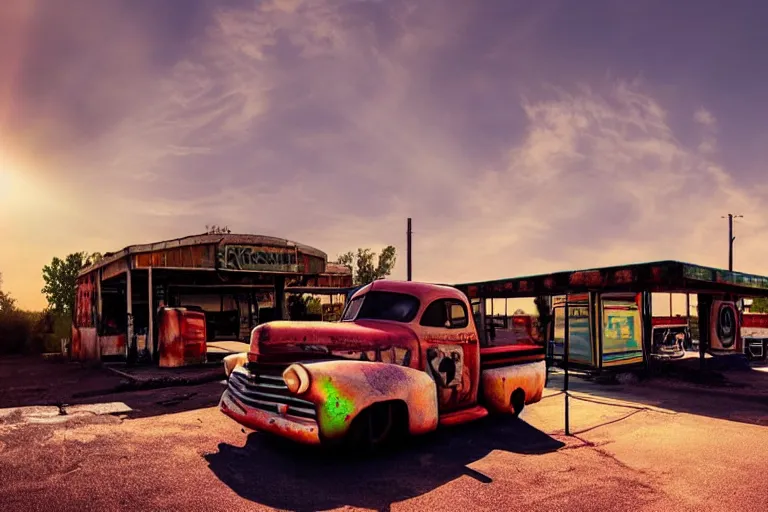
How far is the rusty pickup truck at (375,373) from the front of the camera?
5.08 m

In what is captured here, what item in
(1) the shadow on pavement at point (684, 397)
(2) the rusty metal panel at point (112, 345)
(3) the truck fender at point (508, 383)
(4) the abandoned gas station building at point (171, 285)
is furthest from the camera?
(2) the rusty metal panel at point (112, 345)

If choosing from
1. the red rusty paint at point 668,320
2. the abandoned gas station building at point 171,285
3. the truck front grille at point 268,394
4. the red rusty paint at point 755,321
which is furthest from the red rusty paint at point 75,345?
the red rusty paint at point 755,321

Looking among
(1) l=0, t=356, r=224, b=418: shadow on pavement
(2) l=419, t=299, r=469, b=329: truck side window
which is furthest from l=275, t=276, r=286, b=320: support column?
(2) l=419, t=299, r=469, b=329: truck side window

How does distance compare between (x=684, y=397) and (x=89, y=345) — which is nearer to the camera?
(x=684, y=397)

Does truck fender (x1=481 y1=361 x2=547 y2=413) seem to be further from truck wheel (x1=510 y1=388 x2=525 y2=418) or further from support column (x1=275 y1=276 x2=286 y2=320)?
support column (x1=275 y1=276 x2=286 y2=320)

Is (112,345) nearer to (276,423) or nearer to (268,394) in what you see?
(268,394)

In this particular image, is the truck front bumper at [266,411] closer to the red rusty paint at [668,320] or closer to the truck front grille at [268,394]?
the truck front grille at [268,394]

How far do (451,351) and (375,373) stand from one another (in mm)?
1633

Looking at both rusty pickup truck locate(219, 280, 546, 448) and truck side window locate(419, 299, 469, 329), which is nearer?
rusty pickup truck locate(219, 280, 546, 448)

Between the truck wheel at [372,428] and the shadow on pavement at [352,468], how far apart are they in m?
0.15

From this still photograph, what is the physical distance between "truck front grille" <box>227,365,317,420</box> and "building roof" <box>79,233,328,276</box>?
38.3 ft

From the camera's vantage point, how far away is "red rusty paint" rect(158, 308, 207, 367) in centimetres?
1414

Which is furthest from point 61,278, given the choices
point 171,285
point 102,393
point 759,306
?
point 759,306

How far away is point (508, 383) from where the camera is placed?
24.8 ft
